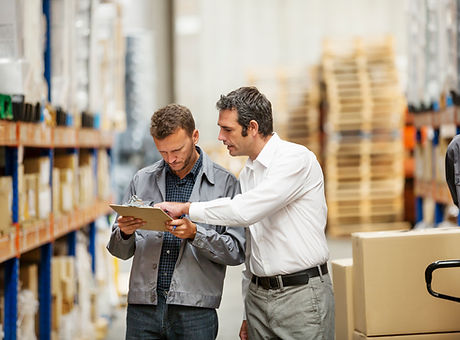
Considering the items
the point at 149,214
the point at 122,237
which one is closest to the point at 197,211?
the point at 149,214

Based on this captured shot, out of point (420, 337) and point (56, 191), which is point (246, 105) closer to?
point (420, 337)

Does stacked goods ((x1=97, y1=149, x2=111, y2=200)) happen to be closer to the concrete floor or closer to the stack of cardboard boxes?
the concrete floor

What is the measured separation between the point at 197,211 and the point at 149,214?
24cm

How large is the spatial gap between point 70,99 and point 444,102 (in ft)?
11.1

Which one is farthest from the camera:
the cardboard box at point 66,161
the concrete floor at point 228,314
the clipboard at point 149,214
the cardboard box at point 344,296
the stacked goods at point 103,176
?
the stacked goods at point 103,176

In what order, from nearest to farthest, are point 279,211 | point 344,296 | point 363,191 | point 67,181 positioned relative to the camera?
point 279,211 → point 344,296 → point 67,181 → point 363,191

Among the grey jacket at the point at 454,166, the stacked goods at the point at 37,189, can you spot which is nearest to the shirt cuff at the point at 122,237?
the grey jacket at the point at 454,166

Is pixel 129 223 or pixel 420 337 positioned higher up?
pixel 129 223

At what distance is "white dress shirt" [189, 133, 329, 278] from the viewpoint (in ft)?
10.7

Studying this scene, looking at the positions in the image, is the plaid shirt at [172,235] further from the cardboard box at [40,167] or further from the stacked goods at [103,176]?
the stacked goods at [103,176]

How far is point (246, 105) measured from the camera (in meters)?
3.38

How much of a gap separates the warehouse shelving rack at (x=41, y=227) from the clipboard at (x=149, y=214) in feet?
4.72

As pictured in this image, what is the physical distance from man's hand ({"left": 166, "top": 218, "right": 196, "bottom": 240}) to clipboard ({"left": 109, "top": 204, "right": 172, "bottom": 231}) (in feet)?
0.11

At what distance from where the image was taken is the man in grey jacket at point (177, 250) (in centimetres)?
331
